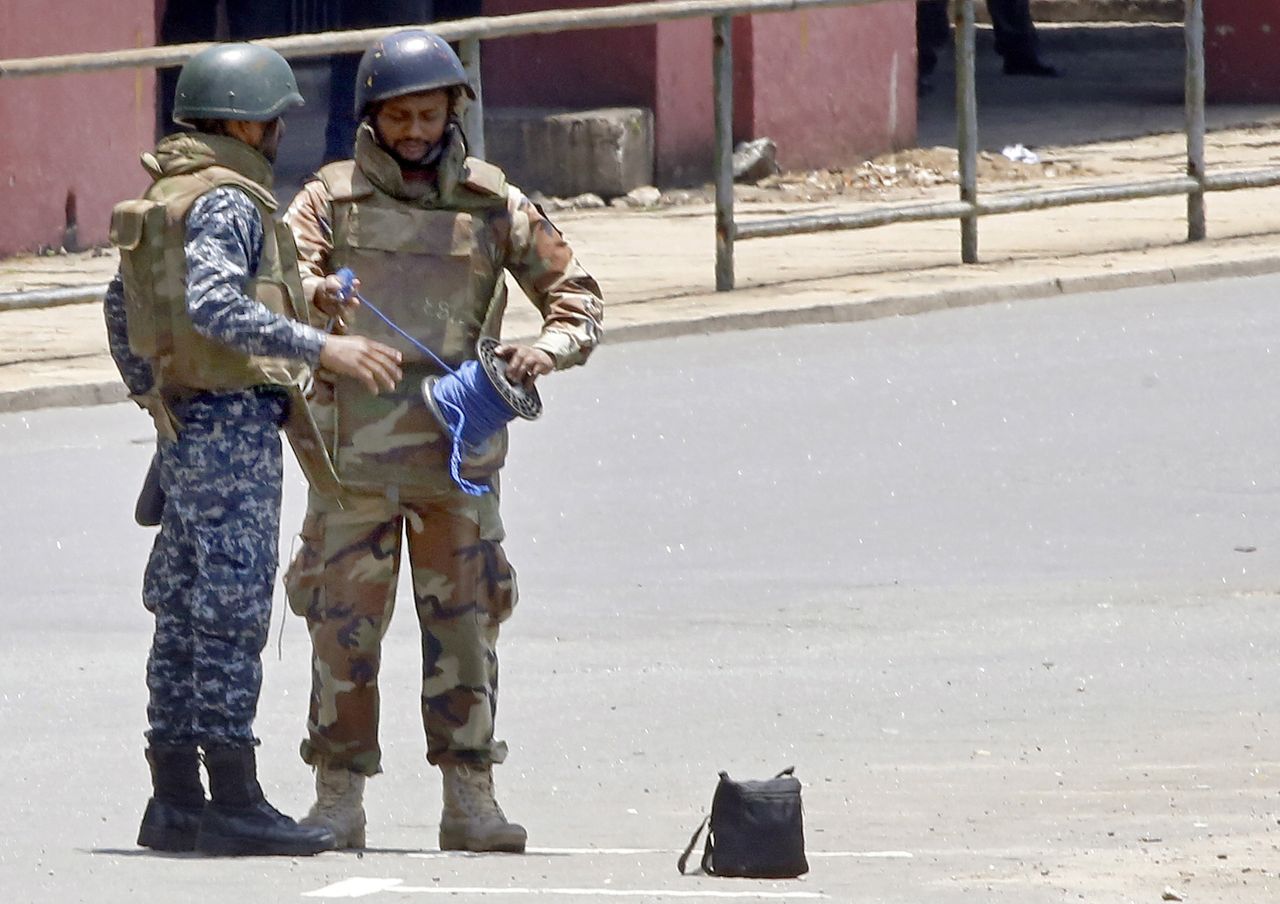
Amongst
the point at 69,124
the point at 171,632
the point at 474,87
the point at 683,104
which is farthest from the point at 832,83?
the point at 171,632

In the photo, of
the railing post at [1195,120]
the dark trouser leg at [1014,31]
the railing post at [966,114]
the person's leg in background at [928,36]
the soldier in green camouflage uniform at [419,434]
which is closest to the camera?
the soldier in green camouflage uniform at [419,434]

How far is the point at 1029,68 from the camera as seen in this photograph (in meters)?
23.8

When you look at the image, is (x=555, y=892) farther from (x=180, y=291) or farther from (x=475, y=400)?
(x=180, y=291)

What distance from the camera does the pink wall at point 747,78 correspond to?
57.2 feet

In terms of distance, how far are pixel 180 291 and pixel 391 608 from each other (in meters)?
0.79

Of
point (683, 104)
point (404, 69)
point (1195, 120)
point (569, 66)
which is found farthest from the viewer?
point (569, 66)

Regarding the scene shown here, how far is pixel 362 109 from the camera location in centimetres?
542

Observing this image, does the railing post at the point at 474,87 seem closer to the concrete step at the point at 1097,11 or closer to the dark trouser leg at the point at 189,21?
the dark trouser leg at the point at 189,21

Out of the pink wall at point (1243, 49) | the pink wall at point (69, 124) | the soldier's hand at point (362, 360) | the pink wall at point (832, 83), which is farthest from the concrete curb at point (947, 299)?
the pink wall at point (1243, 49)

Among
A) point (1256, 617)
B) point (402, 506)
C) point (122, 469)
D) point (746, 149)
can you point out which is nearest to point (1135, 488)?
point (1256, 617)

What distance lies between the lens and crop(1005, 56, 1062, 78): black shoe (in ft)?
78.0

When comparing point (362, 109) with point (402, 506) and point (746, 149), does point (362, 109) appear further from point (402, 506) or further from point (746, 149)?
point (746, 149)

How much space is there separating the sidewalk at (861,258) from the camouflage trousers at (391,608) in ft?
17.3

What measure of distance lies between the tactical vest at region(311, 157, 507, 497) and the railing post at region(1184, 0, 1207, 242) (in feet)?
29.4
